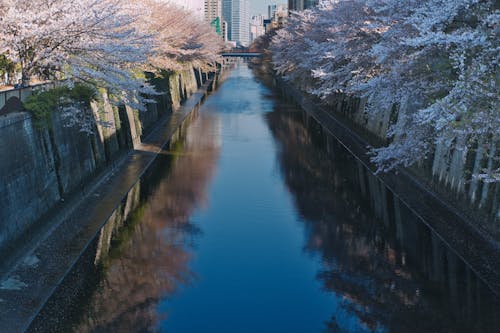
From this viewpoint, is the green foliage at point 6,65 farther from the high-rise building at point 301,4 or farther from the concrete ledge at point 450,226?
the high-rise building at point 301,4

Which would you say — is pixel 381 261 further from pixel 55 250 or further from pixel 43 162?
pixel 43 162

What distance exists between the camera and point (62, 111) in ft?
73.1

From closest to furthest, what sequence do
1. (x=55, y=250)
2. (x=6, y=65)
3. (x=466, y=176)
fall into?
(x=55, y=250) → (x=466, y=176) → (x=6, y=65)

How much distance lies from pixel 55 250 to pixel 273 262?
240 inches

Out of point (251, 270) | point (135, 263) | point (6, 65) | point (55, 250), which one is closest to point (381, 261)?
point (251, 270)

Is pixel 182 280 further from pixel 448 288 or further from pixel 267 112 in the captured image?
pixel 267 112

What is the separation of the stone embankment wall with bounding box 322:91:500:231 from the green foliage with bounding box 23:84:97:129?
12.3 metres

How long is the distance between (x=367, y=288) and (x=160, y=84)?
36574 mm

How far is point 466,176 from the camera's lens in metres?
20.0

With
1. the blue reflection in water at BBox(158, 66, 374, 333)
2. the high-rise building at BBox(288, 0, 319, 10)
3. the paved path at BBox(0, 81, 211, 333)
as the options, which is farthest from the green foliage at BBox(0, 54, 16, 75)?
the high-rise building at BBox(288, 0, 319, 10)

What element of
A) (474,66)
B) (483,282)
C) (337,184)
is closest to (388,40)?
(337,184)

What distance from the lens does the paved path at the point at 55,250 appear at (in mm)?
13352

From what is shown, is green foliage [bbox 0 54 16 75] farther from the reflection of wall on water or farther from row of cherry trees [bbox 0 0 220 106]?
the reflection of wall on water

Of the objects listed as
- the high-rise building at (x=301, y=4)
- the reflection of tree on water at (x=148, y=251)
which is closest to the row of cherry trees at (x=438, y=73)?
the reflection of tree on water at (x=148, y=251)
